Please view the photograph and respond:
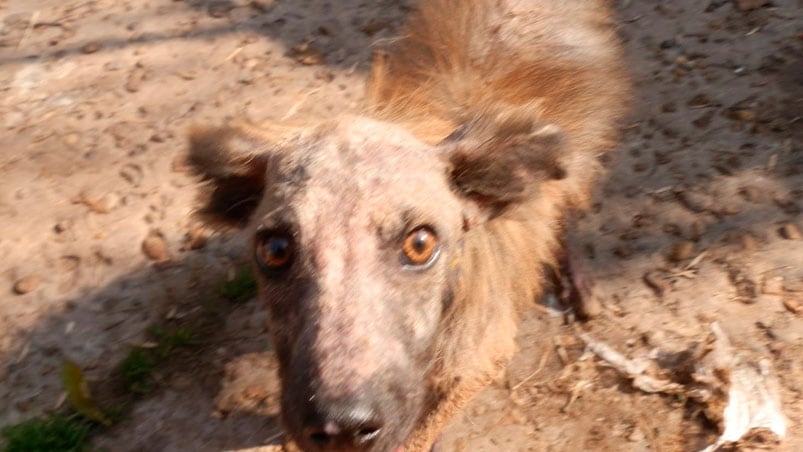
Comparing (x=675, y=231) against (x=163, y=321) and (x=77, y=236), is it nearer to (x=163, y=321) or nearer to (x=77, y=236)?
(x=163, y=321)

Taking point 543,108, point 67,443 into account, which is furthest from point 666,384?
point 67,443

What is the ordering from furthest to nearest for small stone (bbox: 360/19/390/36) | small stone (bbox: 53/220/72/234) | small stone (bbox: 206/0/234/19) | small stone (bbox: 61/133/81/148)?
1. small stone (bbox: 206/0/234/19)
2. small stone (bbox: 360/19/390/36)
3. small stone (bbox: 61/133/81/148)
4. small stone (bbox: 53/220/72/234)

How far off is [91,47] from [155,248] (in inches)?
86.1

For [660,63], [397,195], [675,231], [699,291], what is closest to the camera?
[397,195]

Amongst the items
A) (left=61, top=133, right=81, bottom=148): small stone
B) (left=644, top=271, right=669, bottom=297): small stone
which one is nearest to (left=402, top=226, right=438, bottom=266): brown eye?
(left=644, top=271, right=669, bottom=297): small stone

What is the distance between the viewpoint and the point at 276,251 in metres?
2.71

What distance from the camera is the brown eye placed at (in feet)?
8.79

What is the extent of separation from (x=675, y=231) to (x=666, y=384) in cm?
102

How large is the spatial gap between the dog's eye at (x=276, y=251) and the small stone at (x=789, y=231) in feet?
9.31

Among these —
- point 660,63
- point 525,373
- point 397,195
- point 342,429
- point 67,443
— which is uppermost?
point 397,195

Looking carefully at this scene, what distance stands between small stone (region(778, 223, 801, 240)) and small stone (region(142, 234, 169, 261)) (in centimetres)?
346

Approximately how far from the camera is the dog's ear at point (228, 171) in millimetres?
3152

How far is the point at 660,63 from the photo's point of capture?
5.31 metres

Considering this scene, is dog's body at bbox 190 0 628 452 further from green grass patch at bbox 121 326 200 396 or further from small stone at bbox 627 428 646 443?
green grass patch at bbox 121 326 200 396
